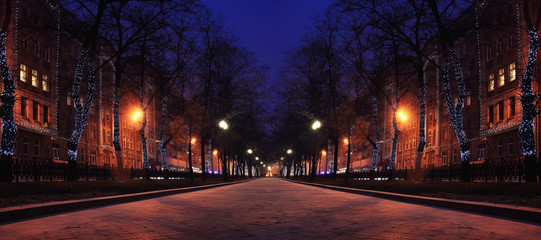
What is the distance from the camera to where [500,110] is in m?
38.7

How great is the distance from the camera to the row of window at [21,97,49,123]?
119 feet

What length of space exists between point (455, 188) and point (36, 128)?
35.2m

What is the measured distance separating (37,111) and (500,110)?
40299 millimetres

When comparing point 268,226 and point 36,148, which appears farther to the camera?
point 36,148

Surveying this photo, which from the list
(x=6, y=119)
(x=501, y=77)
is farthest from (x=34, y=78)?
(x=501, y=77)

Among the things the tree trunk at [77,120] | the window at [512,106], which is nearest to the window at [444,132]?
the window at [512,106]

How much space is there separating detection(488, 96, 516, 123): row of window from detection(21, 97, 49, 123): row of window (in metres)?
39.0

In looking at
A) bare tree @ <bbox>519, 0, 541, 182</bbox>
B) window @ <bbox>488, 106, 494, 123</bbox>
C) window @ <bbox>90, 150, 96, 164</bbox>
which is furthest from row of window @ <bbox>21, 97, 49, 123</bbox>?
window @ <bbox>488, 106, 494, 123</bbox>

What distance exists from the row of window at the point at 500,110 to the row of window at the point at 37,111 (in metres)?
39.0

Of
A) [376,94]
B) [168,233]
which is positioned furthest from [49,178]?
[376,94]

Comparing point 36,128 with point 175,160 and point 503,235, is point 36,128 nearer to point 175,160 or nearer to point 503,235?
point 503,235

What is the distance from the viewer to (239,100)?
1688 inches

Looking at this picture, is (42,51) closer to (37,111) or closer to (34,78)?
(34,78)

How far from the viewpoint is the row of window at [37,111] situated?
36.4m
